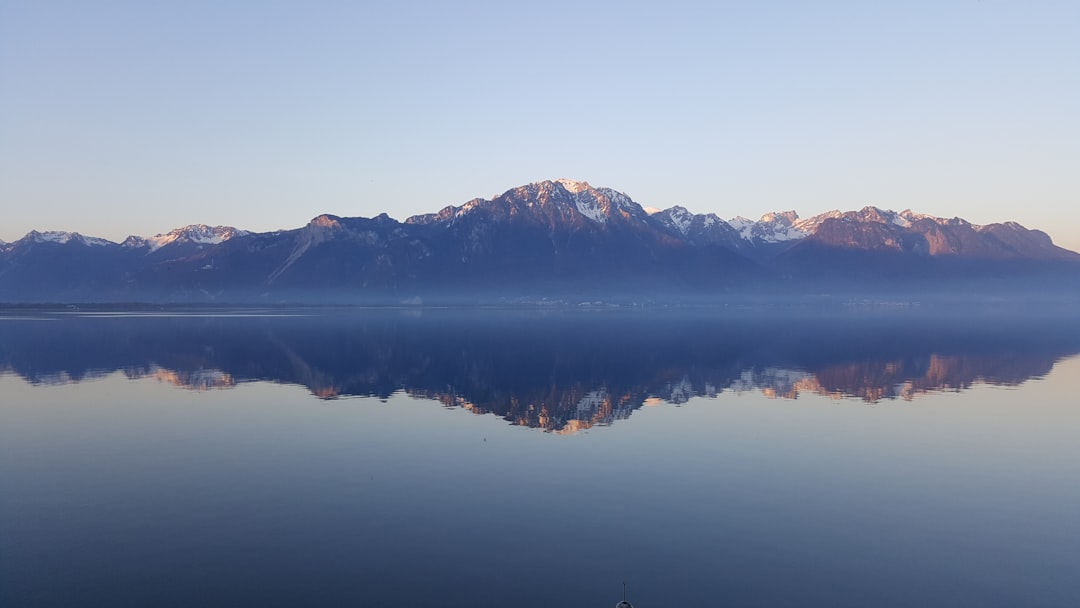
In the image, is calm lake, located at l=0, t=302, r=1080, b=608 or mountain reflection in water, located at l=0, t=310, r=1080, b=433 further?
mountain reflection in water, located at l=0, t=310, r=1080, b=433

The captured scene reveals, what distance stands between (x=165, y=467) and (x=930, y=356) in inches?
4445

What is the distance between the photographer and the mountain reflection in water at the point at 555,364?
72.3m

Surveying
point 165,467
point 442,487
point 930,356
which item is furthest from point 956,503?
point 930,356

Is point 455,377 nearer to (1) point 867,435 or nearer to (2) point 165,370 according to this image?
(2) point 165,370

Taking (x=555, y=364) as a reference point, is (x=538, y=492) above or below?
above

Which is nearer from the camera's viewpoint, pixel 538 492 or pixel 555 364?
pixel 538 492

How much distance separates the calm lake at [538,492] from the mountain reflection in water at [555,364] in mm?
1231

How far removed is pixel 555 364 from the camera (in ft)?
332

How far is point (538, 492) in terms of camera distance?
1433 inches

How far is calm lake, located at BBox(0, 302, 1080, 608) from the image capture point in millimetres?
24969

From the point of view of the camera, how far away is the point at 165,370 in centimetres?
9219

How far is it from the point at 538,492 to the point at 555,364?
213ft

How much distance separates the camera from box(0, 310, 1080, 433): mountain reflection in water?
237 ft

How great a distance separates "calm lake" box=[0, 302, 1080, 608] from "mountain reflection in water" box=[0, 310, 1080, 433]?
123cm
